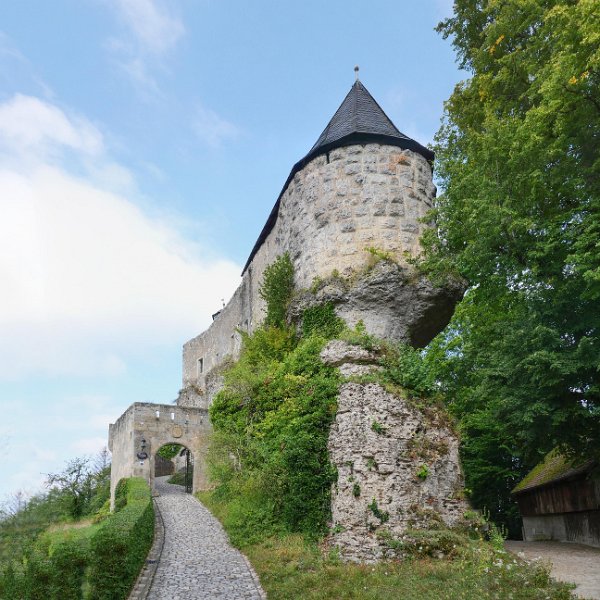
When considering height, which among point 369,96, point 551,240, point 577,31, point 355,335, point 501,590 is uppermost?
point 369,96

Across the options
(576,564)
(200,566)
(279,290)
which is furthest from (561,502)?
(200,566)

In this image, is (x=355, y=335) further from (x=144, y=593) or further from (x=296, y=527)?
(x=144, y=593)

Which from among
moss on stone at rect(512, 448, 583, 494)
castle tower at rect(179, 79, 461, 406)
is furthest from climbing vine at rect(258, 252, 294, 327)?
moss on stone at rect(512, 448, 583, 494)

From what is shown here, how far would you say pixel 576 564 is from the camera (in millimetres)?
11352

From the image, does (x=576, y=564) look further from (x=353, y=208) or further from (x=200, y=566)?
(x=353, y=208)

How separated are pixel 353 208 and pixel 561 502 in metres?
10.6

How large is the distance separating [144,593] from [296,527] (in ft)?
11.1

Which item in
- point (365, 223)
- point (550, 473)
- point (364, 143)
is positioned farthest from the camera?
point (550, 473)

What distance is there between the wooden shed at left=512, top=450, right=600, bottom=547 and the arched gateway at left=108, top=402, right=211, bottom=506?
37.4 feet

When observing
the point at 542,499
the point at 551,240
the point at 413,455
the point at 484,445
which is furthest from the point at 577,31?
the point at 484,445

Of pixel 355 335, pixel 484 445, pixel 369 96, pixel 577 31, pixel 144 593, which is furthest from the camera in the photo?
pixel 484 445

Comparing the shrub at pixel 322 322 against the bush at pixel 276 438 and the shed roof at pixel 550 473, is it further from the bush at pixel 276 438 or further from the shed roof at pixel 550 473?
the shed roof at pixel 550 473

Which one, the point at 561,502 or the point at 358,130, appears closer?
the point at 358,130

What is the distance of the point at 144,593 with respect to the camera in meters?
9.27
